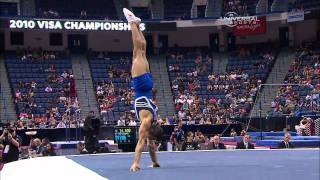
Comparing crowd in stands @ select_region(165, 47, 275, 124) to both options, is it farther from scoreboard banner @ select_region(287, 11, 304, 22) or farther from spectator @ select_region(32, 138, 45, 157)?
spectator @ select_region(32, 138, 45, 157)

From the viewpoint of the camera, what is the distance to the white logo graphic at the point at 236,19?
35.3 m

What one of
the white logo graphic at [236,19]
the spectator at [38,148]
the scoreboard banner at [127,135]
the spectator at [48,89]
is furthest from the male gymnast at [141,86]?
the white logo graphic at [236,19]

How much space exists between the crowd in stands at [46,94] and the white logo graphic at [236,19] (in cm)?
1030

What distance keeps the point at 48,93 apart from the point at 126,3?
968 centimetres

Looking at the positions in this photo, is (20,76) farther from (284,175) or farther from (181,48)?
(284,175)

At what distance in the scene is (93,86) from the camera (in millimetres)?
33750

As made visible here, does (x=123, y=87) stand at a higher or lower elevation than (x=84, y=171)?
higher

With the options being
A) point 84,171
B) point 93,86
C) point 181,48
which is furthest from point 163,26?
point 84,171

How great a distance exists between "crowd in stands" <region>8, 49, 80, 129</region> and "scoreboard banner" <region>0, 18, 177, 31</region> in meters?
2.38

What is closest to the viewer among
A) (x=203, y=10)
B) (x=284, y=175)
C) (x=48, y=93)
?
(x=284, y=175)

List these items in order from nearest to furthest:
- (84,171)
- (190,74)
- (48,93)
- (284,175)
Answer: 1. (284,175)
2. (84,171)
3. (48,93)
4. (190,74)

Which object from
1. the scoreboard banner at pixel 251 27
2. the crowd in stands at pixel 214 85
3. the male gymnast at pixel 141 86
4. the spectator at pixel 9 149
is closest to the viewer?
the male gymnast at pixel 141 86

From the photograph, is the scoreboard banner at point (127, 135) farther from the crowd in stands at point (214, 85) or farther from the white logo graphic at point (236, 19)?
the white logo graphic at point (236, 19)

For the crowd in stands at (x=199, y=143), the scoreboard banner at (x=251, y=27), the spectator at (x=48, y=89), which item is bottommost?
the crowd in stands at (x=199, y=143)
